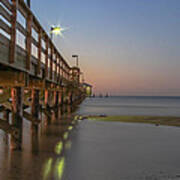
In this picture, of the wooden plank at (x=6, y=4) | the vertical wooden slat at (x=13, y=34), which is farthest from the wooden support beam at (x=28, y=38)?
the wooden plank at (x=6, y=4)

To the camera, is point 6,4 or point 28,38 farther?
point 28,38

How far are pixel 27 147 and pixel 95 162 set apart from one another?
2.68m

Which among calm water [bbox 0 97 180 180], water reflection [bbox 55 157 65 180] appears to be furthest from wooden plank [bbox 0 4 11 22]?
water reflection [bbox 55 157 65 180]

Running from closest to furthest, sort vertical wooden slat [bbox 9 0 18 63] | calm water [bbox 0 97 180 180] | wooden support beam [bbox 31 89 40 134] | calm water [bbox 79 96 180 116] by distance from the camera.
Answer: vertical wooden slat [bbox 9 0 18 63]
calm water [bbox 0 97 180 180]
wooden support beam [bbox 31 89 40 134]
calm water [bbox 79 96 180 116]

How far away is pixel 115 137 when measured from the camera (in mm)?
12461

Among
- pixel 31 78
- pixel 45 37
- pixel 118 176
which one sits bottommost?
pixel 118 176

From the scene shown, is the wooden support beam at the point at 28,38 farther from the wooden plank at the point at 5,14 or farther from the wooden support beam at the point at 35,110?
the wooden support beam at the point at 35,110

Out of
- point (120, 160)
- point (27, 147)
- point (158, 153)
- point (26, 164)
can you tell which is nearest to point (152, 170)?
point (120, 160)

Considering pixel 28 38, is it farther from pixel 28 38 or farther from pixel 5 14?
pixel 5 14

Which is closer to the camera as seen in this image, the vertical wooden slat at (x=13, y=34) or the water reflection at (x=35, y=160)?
the vertical wooden slat at (x=13, y=34)

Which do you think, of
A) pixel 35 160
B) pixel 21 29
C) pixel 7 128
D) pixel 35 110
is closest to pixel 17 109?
pixel 7 128

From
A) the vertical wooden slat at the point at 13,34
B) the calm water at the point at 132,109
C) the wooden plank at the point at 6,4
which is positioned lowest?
the calm water at the point at 132,109

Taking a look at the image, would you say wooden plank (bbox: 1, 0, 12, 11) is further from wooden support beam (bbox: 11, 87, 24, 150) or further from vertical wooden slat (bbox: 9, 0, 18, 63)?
wooden support beam (bbox: 11, 87, 24, 150)

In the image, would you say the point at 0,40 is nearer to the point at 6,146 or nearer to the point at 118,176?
the point at 118,176
